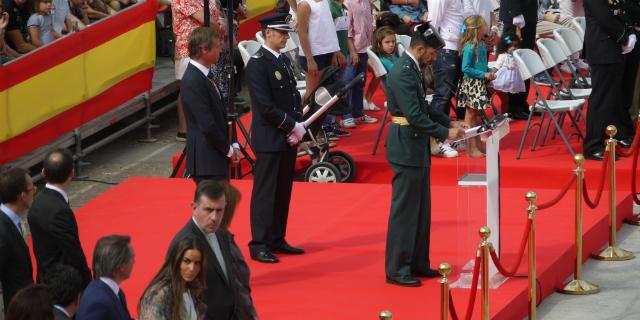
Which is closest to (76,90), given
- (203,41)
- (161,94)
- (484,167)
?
(161,94)

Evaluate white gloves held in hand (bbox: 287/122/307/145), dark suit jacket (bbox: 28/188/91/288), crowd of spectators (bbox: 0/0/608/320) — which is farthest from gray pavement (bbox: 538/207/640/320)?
dark suit jacket (bbox: 28/188/91/288)

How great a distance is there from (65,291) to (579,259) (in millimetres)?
4584

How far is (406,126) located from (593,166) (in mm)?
4021

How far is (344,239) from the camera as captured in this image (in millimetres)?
10406

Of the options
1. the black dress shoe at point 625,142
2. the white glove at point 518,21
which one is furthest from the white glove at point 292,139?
the white glove at point 518,21

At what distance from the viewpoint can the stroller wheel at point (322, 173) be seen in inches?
494

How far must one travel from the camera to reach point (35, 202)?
25.3 feet

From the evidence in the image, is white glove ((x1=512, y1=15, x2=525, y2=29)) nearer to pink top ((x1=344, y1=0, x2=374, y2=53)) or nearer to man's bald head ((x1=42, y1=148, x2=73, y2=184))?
pink top ((x1=344, y1=0, x2=374, y2=53))

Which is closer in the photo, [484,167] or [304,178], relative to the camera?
[484,167]

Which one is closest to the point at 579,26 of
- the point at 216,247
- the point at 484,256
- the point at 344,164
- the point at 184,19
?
the point at 344,164

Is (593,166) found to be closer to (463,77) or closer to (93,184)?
(463,77)

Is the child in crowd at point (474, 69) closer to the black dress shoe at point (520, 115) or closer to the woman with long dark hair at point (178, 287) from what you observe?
the black dress shoe at point (520, 115)

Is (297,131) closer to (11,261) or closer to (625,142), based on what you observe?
(11,261)

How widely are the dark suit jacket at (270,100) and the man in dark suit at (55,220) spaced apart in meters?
2.20
